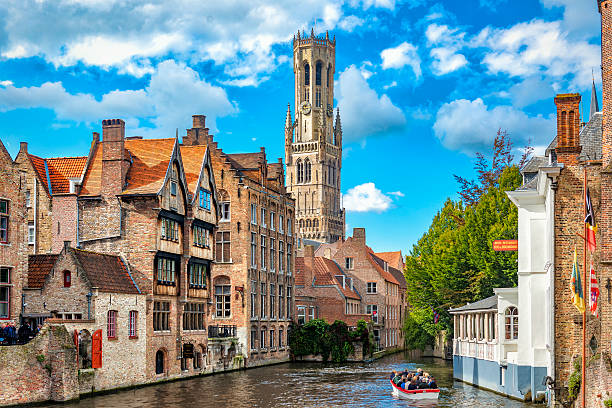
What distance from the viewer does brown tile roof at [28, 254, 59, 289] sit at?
39375mm

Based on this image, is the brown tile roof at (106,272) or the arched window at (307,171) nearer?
the brown tile roof at (106,272)

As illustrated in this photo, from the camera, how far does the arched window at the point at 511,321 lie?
37.6 m

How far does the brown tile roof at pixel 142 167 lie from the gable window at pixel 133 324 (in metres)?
6.57

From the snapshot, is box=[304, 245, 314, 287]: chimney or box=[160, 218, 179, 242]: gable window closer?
box=[160, 218, 179, 242]: gable window

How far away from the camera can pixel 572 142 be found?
32.5 meters

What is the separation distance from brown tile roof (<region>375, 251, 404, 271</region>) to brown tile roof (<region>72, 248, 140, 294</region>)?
76.2 metres

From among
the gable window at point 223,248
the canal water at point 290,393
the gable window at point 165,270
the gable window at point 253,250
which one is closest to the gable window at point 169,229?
the gable window at point 165,270

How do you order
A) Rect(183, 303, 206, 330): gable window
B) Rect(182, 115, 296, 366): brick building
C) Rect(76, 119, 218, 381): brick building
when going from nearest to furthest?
Rect(76, 119, 218, 381): brick building → Rect(183, 303, 206, 330): gable window → Rect(182, 115, 296, 366): brick building

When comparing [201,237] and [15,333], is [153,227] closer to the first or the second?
[201,237]

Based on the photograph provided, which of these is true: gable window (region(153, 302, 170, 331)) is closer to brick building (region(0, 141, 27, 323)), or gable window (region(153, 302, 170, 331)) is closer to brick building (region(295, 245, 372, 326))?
brick building (region(0, 141, 27, 323))

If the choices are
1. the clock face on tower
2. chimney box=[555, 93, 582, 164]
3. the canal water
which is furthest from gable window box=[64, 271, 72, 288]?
the clock face on tower

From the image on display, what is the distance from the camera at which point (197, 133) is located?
204 ft

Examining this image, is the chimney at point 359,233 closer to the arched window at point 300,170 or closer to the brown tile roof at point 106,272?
the brown tile roof at point 106,272

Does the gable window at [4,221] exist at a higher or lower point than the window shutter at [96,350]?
higher
